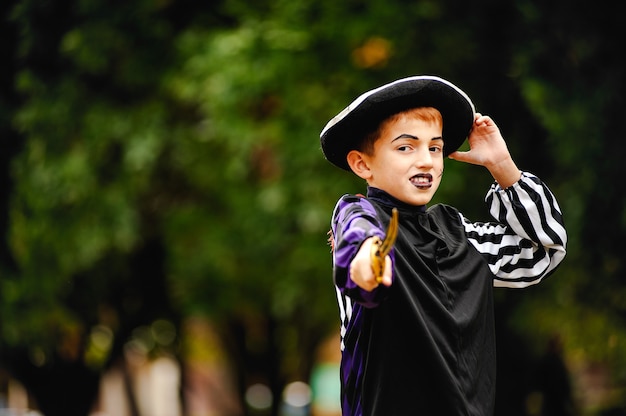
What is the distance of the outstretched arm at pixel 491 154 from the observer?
108 inches

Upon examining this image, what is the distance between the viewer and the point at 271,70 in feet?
25.8

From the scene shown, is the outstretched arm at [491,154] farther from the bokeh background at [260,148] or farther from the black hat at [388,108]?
the bokeh background at [260,148]

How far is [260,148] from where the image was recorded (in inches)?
354

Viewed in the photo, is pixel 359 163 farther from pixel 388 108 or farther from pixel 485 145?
pixel 485 145

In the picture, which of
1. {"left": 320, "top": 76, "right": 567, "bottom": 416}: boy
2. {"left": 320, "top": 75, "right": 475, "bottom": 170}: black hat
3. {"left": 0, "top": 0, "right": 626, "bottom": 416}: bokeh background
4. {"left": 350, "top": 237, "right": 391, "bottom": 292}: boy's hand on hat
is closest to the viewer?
{"left": 350, "top": 237, "right": 391, "bottom": 292}: boy's hand on hat

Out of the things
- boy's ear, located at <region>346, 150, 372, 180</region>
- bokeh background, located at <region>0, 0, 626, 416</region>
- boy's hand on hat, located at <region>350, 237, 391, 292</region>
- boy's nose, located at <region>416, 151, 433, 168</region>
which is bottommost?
boy's hand on hat, located at <region>350, 237, 391, 292</region>

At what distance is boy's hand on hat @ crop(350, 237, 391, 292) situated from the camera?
2100mm

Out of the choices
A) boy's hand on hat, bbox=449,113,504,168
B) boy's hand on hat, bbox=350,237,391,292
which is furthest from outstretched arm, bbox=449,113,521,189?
boy's hand on hat, bbox=350,237,391,292

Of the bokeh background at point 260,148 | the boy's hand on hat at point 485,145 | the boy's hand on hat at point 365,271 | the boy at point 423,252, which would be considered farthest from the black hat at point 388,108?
the bokeh background at point 260,148

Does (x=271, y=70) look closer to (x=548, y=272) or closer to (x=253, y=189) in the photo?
(x=253, y=189)

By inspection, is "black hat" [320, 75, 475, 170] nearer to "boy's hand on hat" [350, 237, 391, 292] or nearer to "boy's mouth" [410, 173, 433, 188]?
"boy's mouth" [410, 173, 433, 188]

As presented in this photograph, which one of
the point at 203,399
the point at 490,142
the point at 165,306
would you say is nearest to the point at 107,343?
the point at 165,306

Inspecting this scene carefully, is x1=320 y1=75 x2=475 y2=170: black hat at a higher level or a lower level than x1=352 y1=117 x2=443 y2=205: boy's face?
higher

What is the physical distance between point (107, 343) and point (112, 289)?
283 centimetres
